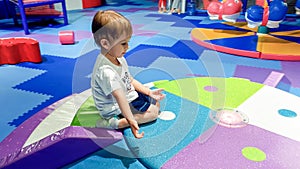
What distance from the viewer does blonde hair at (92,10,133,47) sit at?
109 centimetres

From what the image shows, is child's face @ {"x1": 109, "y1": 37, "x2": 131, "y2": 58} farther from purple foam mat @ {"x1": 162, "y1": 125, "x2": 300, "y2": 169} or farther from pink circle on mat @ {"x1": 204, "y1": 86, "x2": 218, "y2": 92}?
pink circle on mat @ {"x1": 204, "y1": 86, "x2": 218, "y2": 92}

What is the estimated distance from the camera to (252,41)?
301 centimetres

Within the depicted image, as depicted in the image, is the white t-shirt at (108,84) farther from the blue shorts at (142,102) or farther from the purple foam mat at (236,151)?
the purple foam mat at (236,151)

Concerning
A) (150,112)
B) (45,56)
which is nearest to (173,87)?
(150,112)

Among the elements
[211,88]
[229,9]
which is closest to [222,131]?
[211,88]

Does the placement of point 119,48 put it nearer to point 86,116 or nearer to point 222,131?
point 86,116

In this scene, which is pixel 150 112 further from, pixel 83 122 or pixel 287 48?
pixel 287 48

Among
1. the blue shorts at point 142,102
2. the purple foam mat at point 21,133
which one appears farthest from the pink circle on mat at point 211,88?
the purple foam mat at point 21,133

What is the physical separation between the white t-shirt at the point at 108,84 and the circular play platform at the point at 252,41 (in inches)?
69.3

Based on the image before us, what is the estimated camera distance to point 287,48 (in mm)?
2775

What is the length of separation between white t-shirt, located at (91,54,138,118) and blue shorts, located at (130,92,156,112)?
5 cm

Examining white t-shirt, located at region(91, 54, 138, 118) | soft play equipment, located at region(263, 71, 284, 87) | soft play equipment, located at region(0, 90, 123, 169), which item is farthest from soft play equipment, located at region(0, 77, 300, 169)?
soft play equipment, located at region(263, 71, 284, 87)

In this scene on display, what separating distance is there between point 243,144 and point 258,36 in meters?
2.28

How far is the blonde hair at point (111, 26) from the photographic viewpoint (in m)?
1.09
